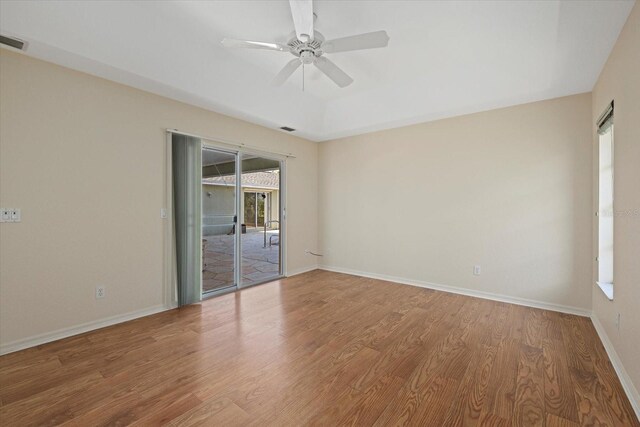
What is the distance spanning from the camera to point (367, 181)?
4.94m

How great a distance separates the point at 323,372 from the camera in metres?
2.08

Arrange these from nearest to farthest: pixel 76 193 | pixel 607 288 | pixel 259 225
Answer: pixel 607 288 → pixel 76 193 → pixel 259 225

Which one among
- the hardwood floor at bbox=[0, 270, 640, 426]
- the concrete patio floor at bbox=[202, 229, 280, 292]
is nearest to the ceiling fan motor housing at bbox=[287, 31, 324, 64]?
the hardwood floor at bbox=[0, 270, 640, 426]

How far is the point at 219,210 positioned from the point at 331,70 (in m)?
2.54

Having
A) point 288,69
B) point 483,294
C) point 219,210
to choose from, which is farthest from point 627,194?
point 219,210

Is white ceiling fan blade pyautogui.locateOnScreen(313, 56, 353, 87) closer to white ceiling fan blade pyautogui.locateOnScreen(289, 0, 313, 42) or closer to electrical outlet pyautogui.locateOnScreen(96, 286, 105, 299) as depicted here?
white ceiling fan blade pyautogui.locateOnScreen(289, 0, 313, 42)

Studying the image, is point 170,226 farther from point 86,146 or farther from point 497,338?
point 497,338

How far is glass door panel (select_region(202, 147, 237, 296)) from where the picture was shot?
3.88 metres

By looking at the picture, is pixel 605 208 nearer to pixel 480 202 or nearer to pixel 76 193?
pixel 480 202

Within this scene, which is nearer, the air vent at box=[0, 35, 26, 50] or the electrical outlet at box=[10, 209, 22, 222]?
the air vent at box=[0, 35, 26, 50]

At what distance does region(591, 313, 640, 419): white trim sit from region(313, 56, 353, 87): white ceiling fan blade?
321 centimetres

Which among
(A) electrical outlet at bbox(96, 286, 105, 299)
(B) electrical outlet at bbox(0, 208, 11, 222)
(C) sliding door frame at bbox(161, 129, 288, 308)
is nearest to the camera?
(B) electrical outlet at bbox(0, 208, 11, 222)

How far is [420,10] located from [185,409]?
3465 millimetres

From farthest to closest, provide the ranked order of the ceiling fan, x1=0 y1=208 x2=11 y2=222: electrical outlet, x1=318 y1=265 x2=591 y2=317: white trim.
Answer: x1=318 y1=265 x2=591 y2=317: white trim, x1=0 y1=208 x2=11 y2=222: electrical outlet, the ceiling fan
